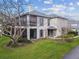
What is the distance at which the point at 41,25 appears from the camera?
34.4 metres

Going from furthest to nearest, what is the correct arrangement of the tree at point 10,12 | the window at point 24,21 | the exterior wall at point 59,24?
the exterior wall at point 59,24
the window at point 24,21
the tree at point 10,12

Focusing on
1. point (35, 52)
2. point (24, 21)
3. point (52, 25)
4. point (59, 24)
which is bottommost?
point (35, 52)

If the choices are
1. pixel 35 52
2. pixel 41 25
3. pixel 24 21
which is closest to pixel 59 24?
pixel 41 25

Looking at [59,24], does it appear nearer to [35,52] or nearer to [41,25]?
[41,25]

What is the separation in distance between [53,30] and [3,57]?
→ 78.1ft

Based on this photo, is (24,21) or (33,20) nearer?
(24,21)

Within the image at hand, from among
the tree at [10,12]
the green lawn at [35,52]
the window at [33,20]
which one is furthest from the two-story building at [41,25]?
the green lawn at [35,52]

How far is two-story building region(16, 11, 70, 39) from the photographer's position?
3171cm

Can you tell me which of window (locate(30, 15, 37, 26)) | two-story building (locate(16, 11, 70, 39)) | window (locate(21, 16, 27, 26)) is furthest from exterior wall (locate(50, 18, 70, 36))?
window (locate(21, 16, 27, 26))

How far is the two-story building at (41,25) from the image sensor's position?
31706 mm

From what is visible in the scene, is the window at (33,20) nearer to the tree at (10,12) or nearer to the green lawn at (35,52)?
the tree at (10,12)

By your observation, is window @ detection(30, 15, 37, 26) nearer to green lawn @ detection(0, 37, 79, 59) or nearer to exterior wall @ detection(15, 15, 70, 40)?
exterior wall @ detection(15, 15, 70, 40)

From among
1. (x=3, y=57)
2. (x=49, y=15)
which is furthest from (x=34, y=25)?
(x=3, y=57)

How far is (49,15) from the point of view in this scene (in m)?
38.1
